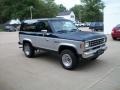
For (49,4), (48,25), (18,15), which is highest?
(49,4)

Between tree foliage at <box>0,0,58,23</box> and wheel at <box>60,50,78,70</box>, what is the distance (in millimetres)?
46095

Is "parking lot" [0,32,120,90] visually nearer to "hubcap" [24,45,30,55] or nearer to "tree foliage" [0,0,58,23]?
"hubcap" [24,45,30,55]

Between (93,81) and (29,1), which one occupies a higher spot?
(29,1)

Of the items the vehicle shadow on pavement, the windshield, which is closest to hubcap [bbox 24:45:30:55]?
the vehicle shadow on pavement

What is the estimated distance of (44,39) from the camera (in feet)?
30.1

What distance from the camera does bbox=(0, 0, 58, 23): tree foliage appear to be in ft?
175

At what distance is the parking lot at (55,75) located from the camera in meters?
6.38

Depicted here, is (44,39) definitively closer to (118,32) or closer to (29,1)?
(118,32)

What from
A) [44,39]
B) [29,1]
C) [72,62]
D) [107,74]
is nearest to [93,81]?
[107,74]

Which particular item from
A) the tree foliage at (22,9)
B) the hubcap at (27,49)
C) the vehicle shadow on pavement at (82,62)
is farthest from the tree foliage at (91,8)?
the vehicle shadow on pavement at (82,62)

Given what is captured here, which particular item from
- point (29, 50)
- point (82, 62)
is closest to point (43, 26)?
point (29, 50)

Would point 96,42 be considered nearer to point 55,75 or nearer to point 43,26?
point 55,75

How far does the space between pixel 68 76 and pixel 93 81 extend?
99cm

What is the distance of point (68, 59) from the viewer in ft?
26.9
